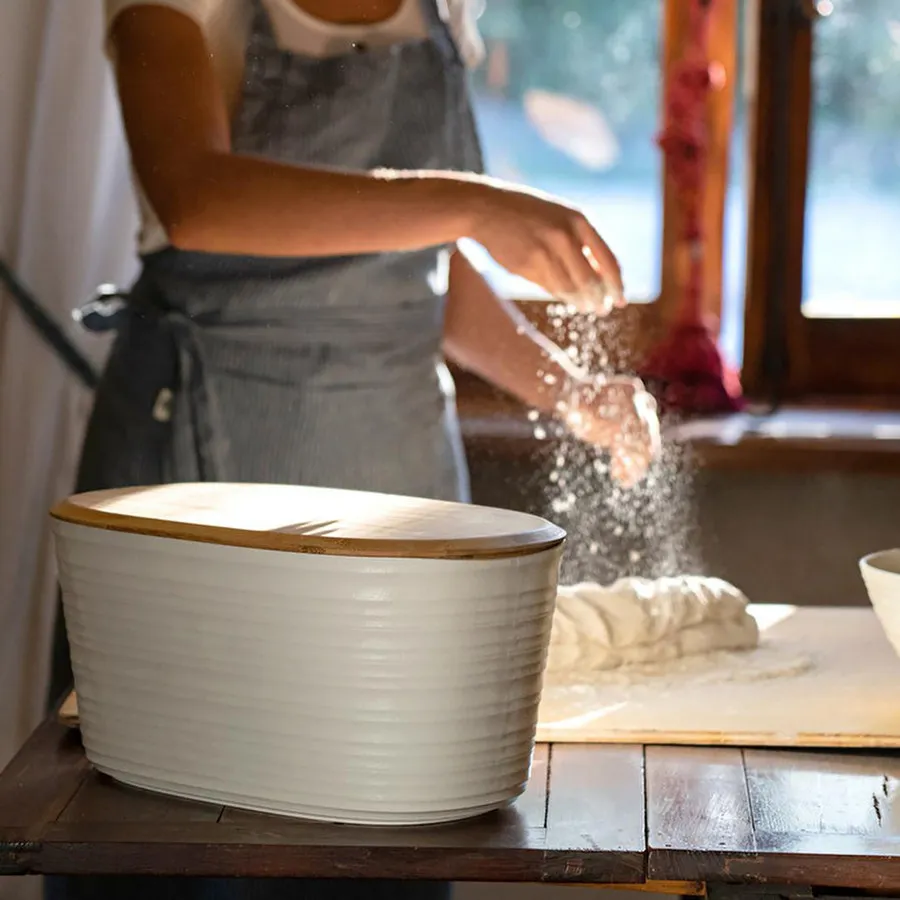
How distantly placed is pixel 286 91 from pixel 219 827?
0.37 m

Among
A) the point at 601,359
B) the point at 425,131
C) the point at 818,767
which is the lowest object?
the point at 818,767

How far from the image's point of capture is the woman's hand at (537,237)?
2.18ft

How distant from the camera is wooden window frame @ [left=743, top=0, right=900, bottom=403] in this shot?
883 mm

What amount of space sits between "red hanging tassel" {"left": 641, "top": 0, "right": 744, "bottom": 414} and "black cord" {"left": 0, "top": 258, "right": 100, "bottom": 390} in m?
0.36

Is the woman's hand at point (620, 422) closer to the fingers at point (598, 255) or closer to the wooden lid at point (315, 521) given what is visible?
the fingers at point (598, 255)

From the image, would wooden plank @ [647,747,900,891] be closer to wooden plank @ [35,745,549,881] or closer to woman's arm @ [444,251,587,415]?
wooden plank @ [35,745,549,881]

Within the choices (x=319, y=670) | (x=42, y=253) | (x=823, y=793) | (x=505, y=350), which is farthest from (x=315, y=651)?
(x=42, y=253)

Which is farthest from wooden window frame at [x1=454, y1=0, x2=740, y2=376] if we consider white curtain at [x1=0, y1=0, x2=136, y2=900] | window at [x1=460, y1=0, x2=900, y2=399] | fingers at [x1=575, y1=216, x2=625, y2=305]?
white curtain at [x1=0, y1=0, x2=136, y2=900]

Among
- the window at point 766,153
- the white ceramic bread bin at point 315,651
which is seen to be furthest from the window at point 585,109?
the white ceramic bread bin at point 315,651

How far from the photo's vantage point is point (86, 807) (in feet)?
1.78

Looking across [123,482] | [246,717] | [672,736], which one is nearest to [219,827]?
[246,717]

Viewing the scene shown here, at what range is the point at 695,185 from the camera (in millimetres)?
876

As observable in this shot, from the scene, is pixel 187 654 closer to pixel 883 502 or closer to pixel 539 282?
pixel 539 282

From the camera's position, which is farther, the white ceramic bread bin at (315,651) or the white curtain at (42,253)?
the white curtain at (42,253)
